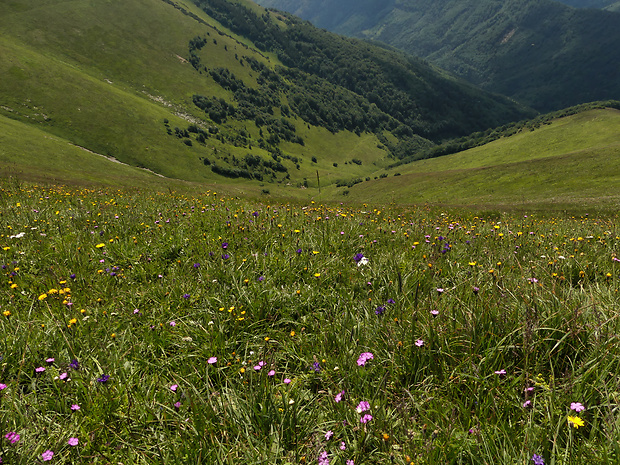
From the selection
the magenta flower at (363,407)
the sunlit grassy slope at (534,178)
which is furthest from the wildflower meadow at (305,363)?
the sunlit grassy slope at (534,178)

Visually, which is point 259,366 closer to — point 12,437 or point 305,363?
point 305,363

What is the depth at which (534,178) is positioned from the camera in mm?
70375

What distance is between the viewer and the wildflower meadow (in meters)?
2.32

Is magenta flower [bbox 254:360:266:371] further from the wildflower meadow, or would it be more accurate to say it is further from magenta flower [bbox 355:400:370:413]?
magenta flower [bbox 355:400:370:413]

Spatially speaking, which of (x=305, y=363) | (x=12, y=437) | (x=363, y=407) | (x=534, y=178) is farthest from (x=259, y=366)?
(x=534, y=178)

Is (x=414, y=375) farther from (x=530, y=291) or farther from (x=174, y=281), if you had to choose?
(x=174, y=281)

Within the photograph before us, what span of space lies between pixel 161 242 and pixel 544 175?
8424cm

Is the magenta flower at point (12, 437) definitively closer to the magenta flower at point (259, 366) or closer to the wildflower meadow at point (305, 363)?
the wildflower meadow at point (305, 363)

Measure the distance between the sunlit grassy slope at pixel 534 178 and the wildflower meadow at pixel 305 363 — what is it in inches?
1754

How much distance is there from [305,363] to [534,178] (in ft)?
275

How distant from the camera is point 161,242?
6492 mm

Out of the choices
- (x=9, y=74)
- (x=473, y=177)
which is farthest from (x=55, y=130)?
(x=473, y=177)

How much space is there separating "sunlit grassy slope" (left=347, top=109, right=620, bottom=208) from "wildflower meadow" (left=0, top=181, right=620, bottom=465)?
4454 cm

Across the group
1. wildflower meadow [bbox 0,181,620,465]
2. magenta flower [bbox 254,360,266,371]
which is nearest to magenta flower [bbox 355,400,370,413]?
wildflower meadow [bbox 0,181,620,465]
